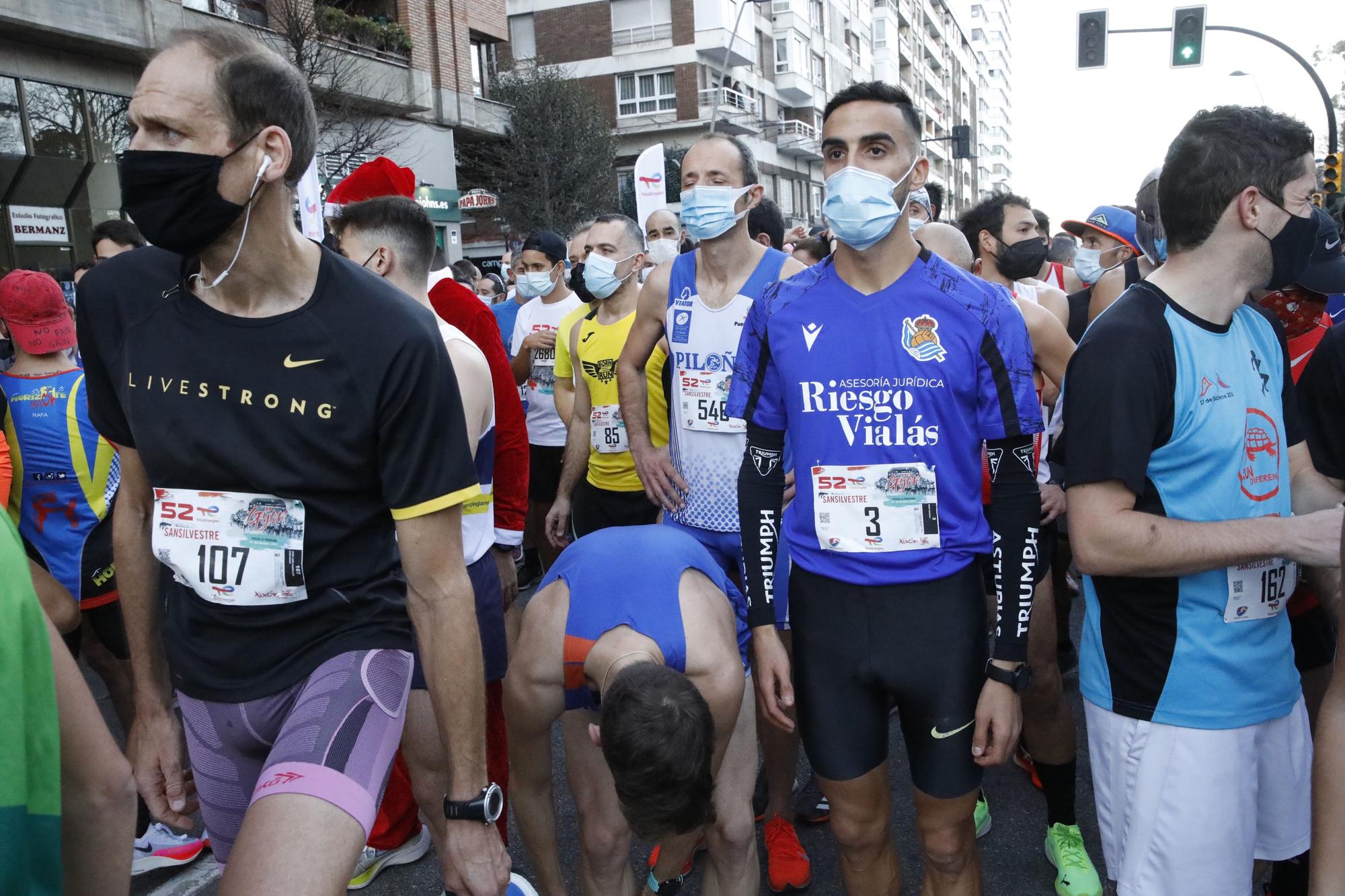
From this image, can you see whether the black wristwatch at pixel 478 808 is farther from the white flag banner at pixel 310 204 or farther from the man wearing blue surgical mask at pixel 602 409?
the man wearing blue surgical mask at pixel 602 409

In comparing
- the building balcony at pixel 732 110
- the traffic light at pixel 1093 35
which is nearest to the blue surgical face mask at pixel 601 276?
the traffic light at pixel 1093 35

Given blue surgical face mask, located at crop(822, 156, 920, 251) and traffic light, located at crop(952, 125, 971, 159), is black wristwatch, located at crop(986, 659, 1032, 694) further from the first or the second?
traffic light, located at crop(952, 125, 971, 159)

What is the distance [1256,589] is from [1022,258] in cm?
267

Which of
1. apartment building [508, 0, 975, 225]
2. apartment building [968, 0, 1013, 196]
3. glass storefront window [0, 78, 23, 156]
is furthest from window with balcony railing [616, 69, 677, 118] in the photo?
apartment building [968, 0, 1013, 196]

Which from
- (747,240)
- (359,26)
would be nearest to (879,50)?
(359,26)

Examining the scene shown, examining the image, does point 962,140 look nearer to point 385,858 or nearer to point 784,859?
point 784,859

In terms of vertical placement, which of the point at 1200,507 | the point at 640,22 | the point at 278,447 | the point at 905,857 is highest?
the point at 640,22

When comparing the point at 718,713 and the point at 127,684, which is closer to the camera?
the point at 718,713

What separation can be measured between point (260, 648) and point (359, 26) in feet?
69.0

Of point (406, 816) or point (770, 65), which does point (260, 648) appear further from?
point (770, 65)

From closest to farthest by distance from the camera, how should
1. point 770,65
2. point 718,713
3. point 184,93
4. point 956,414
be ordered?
point 184,93
point 956,414
point 718,713
point 770,65

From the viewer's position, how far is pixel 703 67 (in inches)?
1560

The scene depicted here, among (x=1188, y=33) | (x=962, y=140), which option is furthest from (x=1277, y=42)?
(x=962, y=140)

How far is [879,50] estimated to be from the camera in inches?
2574
